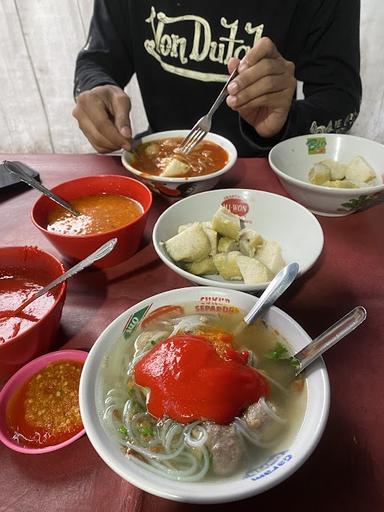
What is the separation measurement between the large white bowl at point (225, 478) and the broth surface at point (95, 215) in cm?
42

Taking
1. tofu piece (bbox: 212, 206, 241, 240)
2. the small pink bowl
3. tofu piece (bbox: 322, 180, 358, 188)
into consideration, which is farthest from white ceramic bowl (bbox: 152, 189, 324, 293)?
the small pink bowl

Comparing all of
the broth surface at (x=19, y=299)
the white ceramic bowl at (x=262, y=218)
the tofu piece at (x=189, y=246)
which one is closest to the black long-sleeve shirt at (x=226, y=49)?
the white ceramic bowl at (x=262, y=218)

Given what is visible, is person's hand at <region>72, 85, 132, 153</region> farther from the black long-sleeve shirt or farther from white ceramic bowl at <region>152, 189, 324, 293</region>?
white ceramic bowl at <region>152, 189, 324, 293</region>

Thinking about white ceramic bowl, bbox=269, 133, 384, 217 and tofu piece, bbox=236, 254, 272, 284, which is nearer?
tofu piece, bbox=236, 254, 272, 284

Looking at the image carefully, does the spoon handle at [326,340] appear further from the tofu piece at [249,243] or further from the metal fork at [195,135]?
the metal fork at [195,135]

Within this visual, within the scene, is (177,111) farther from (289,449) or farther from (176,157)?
(289,449)

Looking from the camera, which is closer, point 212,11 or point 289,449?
point 289,449

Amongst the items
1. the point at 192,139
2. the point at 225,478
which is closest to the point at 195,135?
the point at 192,139

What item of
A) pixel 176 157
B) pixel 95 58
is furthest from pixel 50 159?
pixel 95 58

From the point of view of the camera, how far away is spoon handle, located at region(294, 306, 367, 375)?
2.41 feet

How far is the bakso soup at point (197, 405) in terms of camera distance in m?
0.67

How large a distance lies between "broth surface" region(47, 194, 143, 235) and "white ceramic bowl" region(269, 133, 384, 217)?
515 mm

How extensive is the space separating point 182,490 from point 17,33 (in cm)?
378

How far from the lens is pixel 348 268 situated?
1.18 metres
